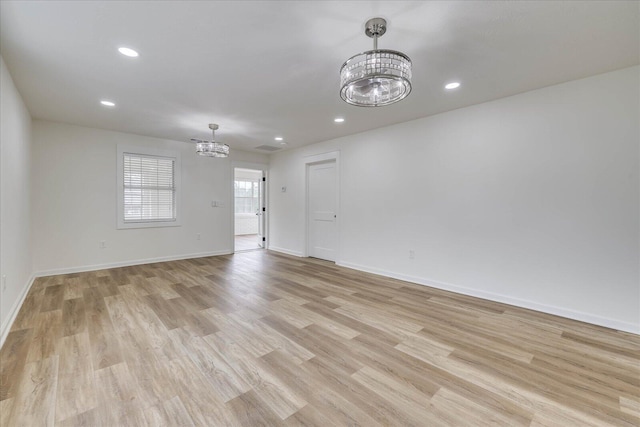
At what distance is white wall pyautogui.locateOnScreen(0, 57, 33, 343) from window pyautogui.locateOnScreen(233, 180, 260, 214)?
6.44 meters

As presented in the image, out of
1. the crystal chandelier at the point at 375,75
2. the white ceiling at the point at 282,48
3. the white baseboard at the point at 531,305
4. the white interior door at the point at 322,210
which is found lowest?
the white baseboard at the point at 531,305

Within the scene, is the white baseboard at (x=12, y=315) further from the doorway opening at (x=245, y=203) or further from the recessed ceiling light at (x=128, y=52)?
the doorway opening at (x=245, y=203)

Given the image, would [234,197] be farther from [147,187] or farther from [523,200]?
[523,200]

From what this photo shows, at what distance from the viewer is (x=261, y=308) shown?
3.06 m

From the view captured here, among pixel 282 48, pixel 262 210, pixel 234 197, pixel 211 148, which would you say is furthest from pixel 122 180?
pixel 282 48

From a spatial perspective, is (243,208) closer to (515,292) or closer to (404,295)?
(404,295)

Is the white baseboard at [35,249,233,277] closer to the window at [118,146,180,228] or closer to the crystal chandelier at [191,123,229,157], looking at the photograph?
the window at [118,146,180,228]

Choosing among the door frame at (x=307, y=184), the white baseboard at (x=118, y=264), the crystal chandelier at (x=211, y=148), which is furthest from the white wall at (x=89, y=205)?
the door frame at (x=307, y=184)

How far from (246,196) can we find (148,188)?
515 centimetres

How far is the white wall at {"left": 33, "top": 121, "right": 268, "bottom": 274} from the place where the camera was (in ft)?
13.8

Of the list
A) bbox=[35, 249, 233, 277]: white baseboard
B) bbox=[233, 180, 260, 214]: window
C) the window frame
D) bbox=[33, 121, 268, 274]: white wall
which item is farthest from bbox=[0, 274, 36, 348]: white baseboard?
bbox=[233, 180, 260, 214]: window

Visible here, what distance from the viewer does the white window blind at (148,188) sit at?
5.02 m

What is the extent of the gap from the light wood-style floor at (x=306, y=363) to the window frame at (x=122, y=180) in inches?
69.7

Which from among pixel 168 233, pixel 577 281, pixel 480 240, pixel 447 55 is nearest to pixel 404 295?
pixel 480 240
